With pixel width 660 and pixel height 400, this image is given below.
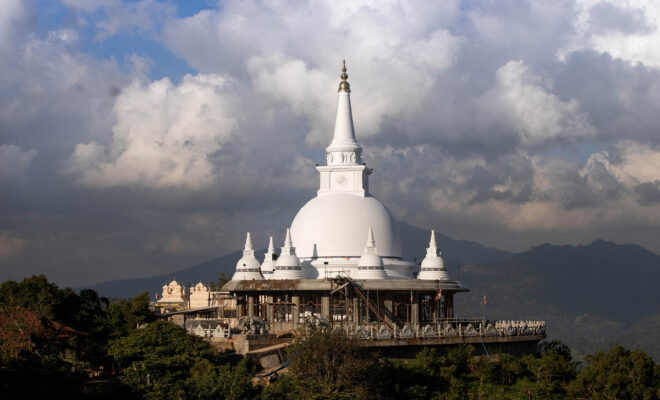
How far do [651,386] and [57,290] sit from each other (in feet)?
116

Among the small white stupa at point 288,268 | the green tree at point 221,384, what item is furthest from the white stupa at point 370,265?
the green tree at point 221,384

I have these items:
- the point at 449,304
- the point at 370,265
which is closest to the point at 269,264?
the point at 370,265

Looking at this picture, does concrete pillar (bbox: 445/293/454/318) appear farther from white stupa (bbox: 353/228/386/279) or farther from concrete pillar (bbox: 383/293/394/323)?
white stupa (bbox: 353/228/386/279)

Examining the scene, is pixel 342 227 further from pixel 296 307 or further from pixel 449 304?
pixel 449 304

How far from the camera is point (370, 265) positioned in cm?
7012

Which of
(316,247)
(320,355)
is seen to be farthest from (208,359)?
(316,247)

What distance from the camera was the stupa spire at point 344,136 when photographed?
79.4 m

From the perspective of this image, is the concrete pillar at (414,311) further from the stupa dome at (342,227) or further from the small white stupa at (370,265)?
the stupa dome at (342,227)

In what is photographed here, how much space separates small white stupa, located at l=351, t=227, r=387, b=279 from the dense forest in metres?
11.3

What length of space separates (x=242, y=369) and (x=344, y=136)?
3457 centimetres

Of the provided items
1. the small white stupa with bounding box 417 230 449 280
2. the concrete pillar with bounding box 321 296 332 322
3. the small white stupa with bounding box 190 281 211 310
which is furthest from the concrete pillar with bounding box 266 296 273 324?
the small white stupa with bounding box 190 281 211 310

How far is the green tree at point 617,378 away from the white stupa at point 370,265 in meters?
20.3

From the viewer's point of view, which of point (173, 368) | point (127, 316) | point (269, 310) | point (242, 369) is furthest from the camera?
point (269, 310)

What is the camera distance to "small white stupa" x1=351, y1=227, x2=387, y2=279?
70000 mm
